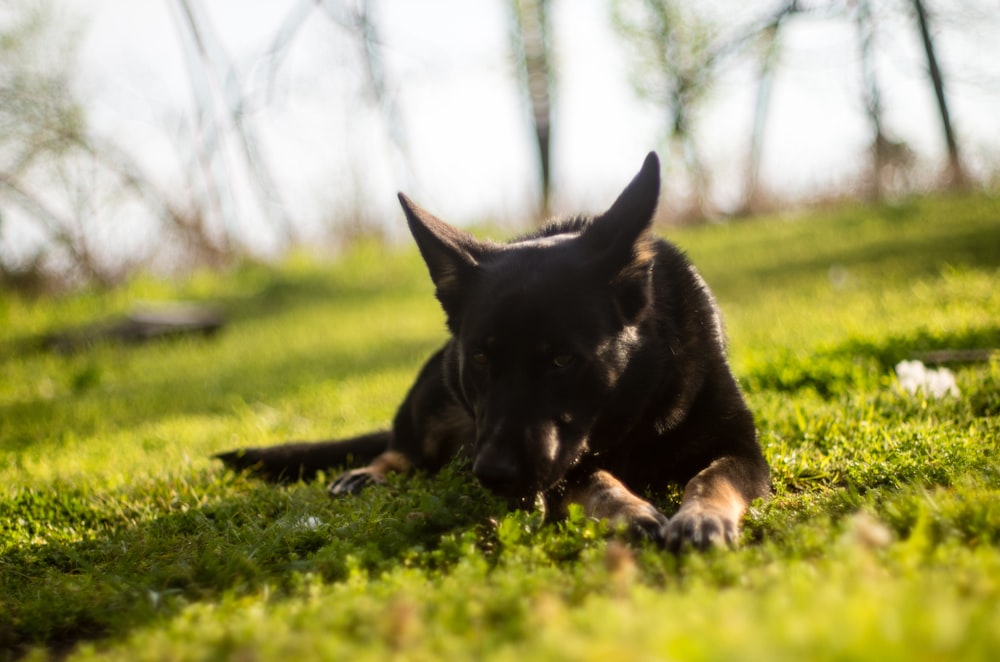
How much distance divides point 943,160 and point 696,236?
14.7ft

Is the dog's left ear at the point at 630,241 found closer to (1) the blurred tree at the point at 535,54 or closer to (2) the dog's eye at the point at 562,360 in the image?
(2) the dog's eye at the point at 562,360

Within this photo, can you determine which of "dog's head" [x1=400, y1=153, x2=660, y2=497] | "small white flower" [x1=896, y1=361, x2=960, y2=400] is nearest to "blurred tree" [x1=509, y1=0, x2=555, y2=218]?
"small white flower" [x1=896, y1=361, x2=960, y2=400]

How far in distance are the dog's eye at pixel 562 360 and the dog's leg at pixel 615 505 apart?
1.56 ft

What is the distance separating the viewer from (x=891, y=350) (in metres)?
5.34

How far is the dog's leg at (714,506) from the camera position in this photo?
8.09 ft

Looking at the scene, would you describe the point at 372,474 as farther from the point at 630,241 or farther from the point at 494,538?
the point at 630,241

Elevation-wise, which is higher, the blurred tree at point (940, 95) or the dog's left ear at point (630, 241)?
the blurred tree at point (940, 95)

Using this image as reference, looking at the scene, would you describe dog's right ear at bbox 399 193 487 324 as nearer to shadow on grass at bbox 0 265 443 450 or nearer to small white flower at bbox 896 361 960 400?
small white flower at bbox 896 361 960 400

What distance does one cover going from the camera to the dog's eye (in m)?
2.99

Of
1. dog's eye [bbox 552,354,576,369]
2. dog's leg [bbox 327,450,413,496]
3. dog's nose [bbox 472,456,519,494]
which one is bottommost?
dog's leg [bbox 327,450,413,496]

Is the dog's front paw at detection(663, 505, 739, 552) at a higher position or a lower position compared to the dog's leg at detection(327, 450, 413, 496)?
higher

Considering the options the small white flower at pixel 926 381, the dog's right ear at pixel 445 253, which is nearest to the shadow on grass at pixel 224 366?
the dog's right ear at pixel 445 253

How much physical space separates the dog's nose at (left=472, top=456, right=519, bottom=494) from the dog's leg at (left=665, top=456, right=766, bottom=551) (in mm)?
540

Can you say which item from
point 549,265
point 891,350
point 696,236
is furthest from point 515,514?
point 696,236
